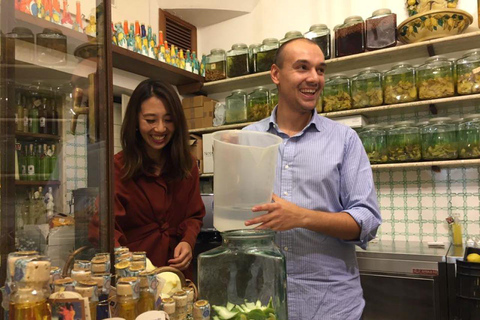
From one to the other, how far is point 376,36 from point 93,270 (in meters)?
2.81

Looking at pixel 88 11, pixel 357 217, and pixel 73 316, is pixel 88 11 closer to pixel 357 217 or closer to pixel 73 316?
pixel 73 316

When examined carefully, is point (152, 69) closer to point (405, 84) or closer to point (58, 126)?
point (405, 84)

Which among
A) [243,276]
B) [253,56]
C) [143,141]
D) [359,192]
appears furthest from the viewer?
[253,56]

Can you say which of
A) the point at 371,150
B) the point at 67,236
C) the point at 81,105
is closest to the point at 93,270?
the point at 67,236

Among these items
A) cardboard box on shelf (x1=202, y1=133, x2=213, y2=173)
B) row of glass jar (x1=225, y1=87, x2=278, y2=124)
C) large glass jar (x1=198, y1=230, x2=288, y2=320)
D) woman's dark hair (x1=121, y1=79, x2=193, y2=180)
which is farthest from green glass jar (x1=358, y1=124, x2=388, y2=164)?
large glass jar (x1=198, y1=230, x2=288, y2=320)

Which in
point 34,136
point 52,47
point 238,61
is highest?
point 238,61

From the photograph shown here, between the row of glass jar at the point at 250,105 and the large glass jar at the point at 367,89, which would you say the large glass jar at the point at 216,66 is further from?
the large glass jar at the point at 367,89

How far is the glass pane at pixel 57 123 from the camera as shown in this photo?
78cm

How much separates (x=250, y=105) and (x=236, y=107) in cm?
15

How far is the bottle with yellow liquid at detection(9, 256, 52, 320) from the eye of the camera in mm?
525

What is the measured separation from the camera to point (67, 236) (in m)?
0.88

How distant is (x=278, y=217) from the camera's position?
1.05 metres

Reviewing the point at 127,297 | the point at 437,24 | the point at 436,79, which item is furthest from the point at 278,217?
the point at 437,24

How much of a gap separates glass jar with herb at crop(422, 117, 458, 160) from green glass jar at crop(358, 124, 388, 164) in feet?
0.85
